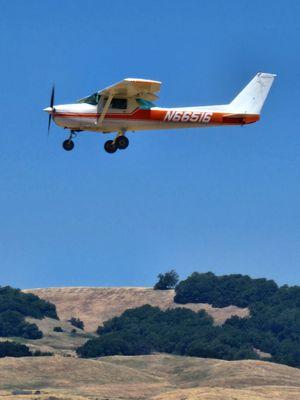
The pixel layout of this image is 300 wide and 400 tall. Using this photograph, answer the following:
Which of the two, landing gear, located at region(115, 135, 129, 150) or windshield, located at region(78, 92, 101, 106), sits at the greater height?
windshield, located at region(78, 92, 101, 106)

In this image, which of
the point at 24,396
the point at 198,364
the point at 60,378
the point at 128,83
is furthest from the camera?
the point at 198,364

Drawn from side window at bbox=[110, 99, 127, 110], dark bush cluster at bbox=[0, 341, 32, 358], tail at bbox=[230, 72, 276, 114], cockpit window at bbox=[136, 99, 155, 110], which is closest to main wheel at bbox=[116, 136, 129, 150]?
side window at bbox=[110, 99, 127, 110]

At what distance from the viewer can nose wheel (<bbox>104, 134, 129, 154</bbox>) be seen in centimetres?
7856

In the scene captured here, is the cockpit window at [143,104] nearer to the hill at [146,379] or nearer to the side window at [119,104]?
the side window at [119,104]

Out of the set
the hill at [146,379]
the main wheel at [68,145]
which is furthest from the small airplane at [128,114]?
the hill at [146,379]

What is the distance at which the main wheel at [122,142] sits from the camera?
7850 cm

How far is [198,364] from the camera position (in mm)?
160625

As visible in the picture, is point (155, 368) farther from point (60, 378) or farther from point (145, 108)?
point (145, 108)

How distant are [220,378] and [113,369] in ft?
37.9

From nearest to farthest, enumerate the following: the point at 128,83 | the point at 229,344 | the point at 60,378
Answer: the point at 128,83 → the point at 60,378 → the point at 229,344

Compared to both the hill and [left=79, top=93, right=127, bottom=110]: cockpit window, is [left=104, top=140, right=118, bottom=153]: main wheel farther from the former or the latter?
the hill

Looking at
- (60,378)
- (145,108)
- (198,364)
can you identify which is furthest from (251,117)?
(198,364)

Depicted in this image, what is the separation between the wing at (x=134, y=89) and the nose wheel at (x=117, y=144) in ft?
8.25

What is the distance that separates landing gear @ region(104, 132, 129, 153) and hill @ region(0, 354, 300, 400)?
50.3 meters
